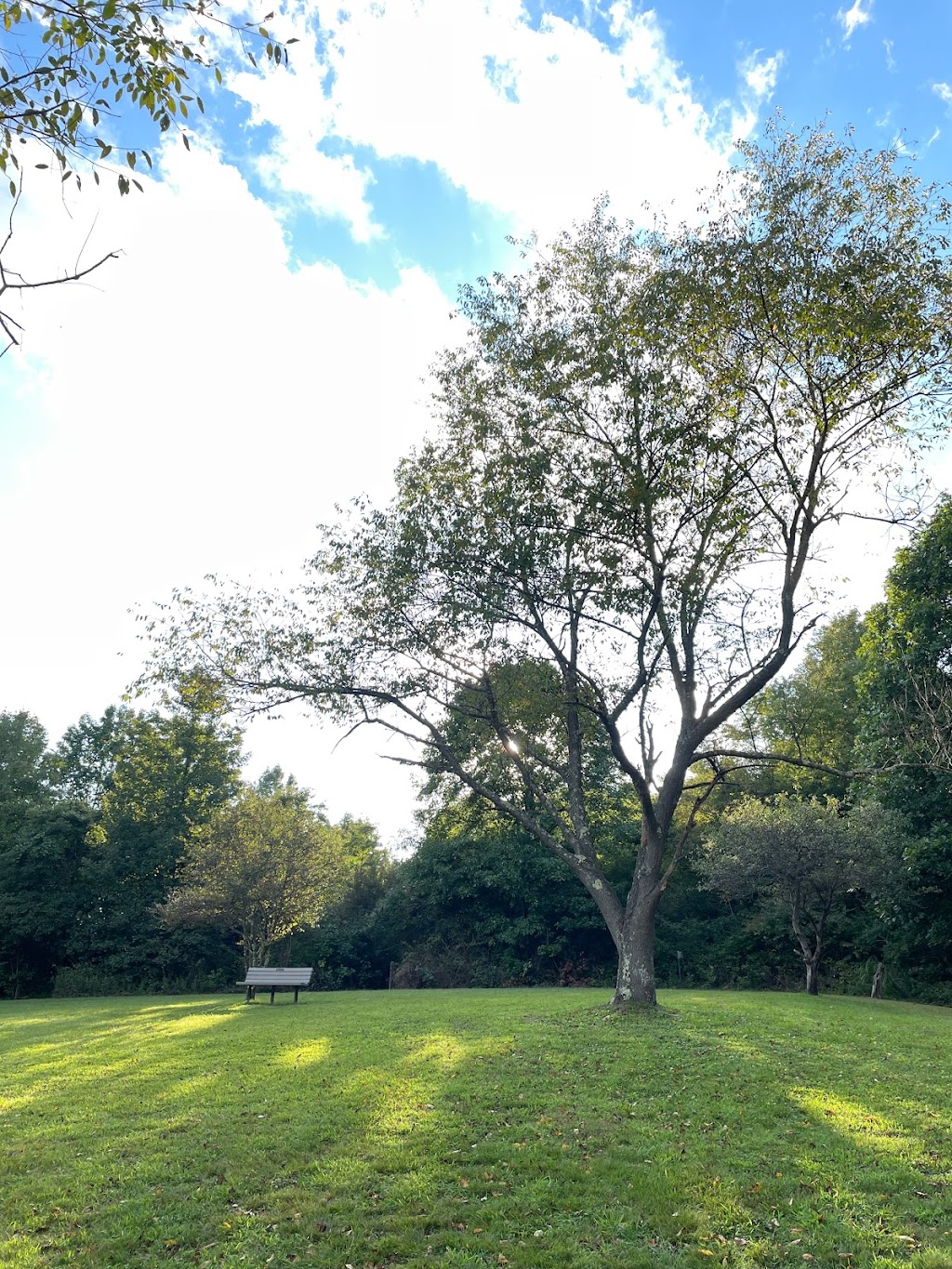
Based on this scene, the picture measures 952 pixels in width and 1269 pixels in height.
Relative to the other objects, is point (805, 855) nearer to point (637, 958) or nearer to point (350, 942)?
point (637, 958)

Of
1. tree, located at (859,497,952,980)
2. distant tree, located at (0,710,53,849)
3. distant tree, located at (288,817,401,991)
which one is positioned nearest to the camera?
tree, located at (859,497,952,980)

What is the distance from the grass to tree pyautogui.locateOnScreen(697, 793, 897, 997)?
12.2m

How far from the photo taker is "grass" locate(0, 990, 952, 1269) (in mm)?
4652

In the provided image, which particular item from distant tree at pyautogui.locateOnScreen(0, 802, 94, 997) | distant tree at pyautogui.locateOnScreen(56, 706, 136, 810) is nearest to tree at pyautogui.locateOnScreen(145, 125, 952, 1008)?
distant tree at pyautogui.locateOnScreen(0, 802, 94, 997)

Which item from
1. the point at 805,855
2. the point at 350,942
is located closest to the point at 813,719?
the point at 805,855

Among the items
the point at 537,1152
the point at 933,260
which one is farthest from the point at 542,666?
the point at 537,1152

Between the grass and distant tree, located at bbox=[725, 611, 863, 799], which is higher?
distant tree, located at bbox=[725, 611, 863, 799]

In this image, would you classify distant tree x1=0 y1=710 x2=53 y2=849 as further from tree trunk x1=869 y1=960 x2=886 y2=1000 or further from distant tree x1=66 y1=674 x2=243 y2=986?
tree trunk x1=869 y1=960 x2=886 y2=1000

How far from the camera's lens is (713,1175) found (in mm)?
5656

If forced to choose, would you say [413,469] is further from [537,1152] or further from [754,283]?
[537,1152]

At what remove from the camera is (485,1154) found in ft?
20.2

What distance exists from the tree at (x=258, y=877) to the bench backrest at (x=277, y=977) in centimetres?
450

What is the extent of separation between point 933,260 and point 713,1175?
1232cm

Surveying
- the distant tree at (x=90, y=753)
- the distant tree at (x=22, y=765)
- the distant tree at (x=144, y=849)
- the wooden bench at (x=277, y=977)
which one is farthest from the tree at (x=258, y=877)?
the distant tree at (x=90, y=753)
